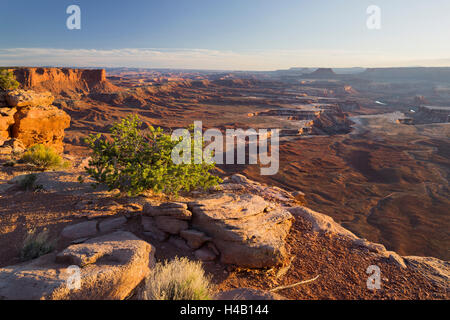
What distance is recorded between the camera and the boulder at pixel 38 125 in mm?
11734

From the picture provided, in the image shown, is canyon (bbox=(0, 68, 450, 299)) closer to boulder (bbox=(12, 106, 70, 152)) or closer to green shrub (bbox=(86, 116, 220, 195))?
boulder (bbox=(12, 106, 70, 152))

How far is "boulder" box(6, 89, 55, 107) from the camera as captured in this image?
37.6ft

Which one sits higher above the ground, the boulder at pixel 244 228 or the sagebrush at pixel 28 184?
the sagebrush at pixel 28 184

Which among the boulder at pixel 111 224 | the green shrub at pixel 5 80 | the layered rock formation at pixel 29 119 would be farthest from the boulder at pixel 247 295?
the green shrub at pixel 5 80

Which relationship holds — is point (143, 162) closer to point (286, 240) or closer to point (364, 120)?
point (286, 240)

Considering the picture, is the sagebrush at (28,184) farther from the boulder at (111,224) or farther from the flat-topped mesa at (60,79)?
the flat-topped mesa at (60,79)

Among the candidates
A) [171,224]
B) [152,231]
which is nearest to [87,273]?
[152,231]

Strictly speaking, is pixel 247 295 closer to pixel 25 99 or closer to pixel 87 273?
pixel 87 273

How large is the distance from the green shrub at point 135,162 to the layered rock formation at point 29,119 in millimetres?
9214

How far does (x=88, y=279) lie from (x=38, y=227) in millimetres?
2331

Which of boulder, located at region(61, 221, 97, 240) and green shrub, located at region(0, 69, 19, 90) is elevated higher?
green shrub, located at region(0, 69, 19, 90)

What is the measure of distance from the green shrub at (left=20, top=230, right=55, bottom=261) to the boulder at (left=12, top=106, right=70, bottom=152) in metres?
10.9

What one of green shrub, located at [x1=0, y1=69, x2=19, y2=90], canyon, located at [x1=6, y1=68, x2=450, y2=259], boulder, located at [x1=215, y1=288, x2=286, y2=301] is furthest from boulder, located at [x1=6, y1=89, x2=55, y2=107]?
boulder, located at [x1=215, y1=288, x2=286, y2=301]

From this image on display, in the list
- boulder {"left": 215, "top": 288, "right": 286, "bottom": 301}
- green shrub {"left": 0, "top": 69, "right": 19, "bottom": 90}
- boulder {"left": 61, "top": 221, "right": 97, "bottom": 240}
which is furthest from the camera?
green shrub {"left": 0, "top": 69, "right": 19, "bottom": 90}
